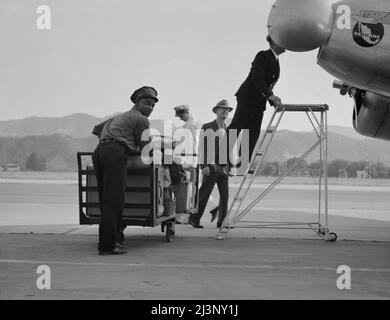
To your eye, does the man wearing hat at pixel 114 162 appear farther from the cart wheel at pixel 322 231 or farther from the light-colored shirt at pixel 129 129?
the cart wheel at pixel 322 231

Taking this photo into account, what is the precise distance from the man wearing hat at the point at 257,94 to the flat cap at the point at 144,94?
1.48 meters

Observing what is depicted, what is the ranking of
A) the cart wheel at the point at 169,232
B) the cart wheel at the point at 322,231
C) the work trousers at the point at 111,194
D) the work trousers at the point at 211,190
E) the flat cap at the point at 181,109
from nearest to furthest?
1. the work trousers at the point at 111,194
2. the cart wheel at the point at 169,232
3. the cart wheel at the point at 322,231
4. the work trousers at the point at 211,190
5. the flat cap at the point at 181,109

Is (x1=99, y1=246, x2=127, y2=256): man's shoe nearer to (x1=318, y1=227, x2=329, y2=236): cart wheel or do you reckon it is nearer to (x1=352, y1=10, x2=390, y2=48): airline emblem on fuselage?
(x1=318, y1=227, x2=329, y2=236): cart wheel

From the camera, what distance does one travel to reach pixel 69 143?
138 meters

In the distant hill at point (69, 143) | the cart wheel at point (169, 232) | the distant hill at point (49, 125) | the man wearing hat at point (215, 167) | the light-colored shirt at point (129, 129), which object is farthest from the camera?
the distant hill at point (49, 125)

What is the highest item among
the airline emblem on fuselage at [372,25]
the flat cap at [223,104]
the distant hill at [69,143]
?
the airline emblem on fuselage at [372,25]

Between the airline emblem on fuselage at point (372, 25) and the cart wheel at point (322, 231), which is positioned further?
the cart wheel at point (322, 231)

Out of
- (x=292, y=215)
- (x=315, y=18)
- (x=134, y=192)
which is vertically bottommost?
(x=292, y=215)

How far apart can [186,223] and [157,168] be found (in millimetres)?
3010

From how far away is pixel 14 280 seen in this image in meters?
4.46

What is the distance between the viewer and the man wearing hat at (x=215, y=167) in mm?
8758

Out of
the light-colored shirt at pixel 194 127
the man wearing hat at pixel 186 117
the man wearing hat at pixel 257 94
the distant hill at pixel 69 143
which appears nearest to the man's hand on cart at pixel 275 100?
the man wearing hat at pixel 257 94
